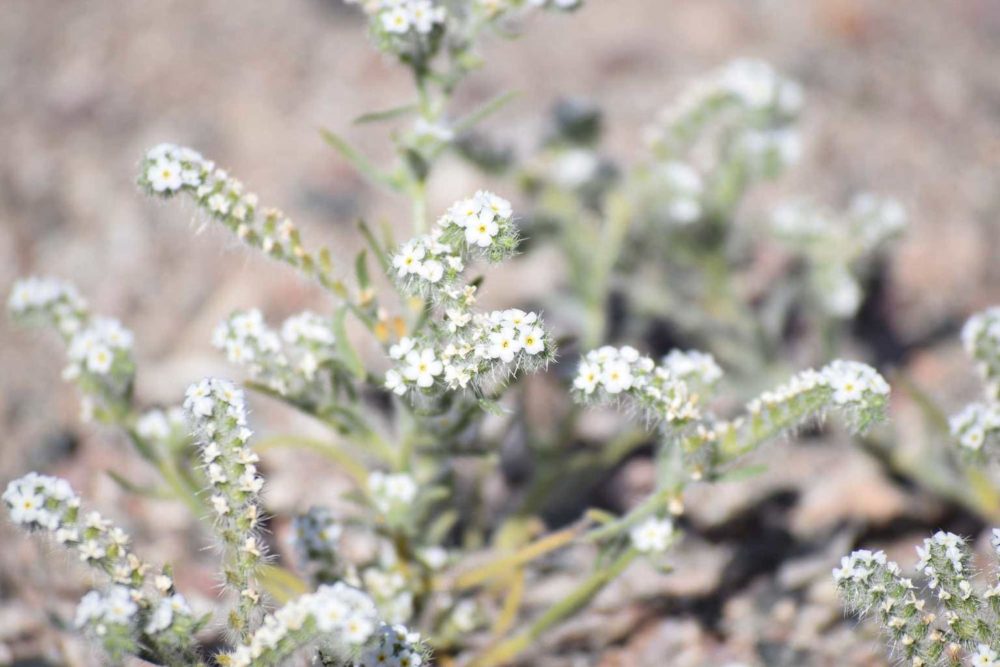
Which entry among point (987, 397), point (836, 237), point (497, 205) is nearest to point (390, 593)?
point (497, 205)

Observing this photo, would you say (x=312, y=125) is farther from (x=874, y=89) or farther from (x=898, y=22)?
(x=898, y=22)

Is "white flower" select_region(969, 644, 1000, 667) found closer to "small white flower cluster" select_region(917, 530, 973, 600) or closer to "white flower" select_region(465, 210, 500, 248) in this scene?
"small white flower cluster" select_region(917, 530, 973, 600)

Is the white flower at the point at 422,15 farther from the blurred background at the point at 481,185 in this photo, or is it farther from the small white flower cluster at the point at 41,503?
the small white flower cluster at the point at 41,503

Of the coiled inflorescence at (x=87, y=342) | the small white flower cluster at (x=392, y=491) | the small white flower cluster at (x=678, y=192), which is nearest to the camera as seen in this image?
the small white flower cluster at (x=392, y=491)

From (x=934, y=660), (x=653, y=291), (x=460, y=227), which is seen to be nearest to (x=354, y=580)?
(x=460, y=227)

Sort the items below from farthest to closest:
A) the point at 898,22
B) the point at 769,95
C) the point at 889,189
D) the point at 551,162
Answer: the point at 898,22
the point at 889,189
the point at 551,162
the point at 769,95

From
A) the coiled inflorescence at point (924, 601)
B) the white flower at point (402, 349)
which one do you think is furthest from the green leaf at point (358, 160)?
the coiled inflorescence at point (924, 601)

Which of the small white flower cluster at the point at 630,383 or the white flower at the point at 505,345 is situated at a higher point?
the white flower at the point at 505,345
